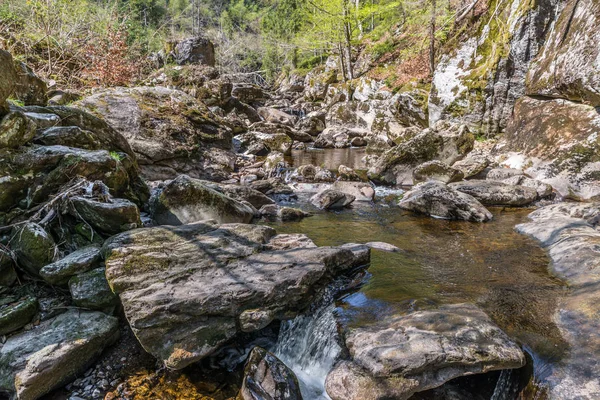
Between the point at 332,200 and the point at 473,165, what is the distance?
16.4 ft

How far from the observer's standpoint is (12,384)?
2568mm

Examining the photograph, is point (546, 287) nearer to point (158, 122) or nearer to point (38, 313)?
point (38, 313)

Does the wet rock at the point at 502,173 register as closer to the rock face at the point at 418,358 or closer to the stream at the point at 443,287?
A: the stream at the point at 443,287

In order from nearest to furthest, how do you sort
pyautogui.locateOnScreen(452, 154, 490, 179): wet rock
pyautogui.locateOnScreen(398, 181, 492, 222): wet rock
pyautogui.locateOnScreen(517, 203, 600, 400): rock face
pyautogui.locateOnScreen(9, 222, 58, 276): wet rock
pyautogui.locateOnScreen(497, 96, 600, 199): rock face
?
pyautogui.locateOnScreen(517, 203, 600, 400): rock face → pyautogui.locateOnScreen(9, 222, 58, 276): wet rock → pyautogui.locateOnScreen(398, 181, 492, 222): wet rock → pyautogui.locateOnScreen(497, 96, 600, 199): rock face → pyautogui.locateOnScreen(452, 154, 490, 179): wet rock

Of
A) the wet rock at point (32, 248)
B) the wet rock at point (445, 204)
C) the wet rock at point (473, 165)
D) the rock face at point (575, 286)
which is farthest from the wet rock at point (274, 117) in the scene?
the wet rock at point (32, 248)

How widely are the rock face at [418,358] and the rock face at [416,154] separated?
768 centimetres

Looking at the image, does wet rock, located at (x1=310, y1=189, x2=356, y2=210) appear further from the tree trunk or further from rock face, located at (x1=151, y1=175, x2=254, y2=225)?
the tree trunk

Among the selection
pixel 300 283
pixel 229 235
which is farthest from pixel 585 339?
pixel 229 235

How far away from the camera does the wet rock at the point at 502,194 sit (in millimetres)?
7426

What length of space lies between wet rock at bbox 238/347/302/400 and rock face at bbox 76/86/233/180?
6860 mm

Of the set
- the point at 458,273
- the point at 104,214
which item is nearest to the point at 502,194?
the point at 458,273

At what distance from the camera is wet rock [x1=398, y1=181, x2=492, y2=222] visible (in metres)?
6.69

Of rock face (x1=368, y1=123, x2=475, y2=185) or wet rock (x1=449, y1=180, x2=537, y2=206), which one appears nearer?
wet rock (x1=449, y1=180, x2=537, y2=206)

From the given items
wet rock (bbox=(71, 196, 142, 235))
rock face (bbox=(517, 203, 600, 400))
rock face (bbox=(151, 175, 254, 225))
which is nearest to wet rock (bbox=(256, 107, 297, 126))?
rock face (bbox=(151, 175, 254, 225))
